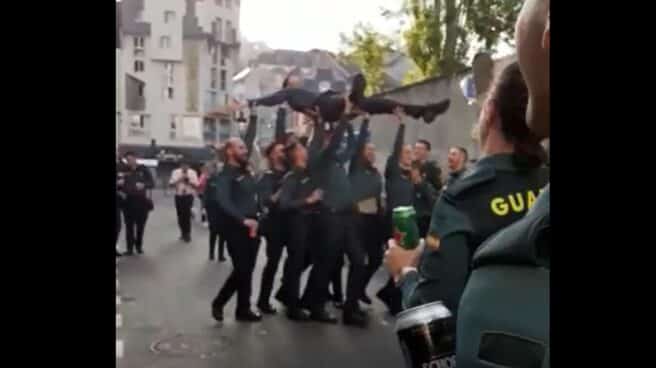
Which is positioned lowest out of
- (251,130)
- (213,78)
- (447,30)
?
(251,130)

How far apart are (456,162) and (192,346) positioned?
72cm

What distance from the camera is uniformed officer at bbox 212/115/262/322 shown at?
168cm

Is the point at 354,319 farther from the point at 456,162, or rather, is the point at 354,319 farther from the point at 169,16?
the point at 169,16

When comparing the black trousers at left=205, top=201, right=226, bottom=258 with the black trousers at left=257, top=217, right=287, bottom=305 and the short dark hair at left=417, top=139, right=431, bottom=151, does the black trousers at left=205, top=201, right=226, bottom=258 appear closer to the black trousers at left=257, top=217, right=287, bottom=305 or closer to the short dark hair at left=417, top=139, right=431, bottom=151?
the black trousers at left=257, top=217, right=287, bottom=305

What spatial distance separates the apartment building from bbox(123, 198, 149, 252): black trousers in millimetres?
126

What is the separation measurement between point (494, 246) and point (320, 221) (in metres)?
0.42

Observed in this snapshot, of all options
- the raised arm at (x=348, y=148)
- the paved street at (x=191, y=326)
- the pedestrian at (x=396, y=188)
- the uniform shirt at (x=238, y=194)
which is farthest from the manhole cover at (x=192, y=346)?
the raised arm at (x=348, y=148)

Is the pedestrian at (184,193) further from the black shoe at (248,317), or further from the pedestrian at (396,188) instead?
the pedestrian at (396,188)

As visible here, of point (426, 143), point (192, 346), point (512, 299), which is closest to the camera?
point (512, 299)

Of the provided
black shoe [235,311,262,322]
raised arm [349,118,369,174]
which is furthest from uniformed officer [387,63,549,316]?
black shoe [235,311,262,322]

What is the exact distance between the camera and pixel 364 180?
1.75 meters

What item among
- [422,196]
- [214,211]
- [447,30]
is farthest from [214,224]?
[447,30]

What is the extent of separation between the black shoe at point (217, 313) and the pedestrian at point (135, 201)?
8.2 inches
